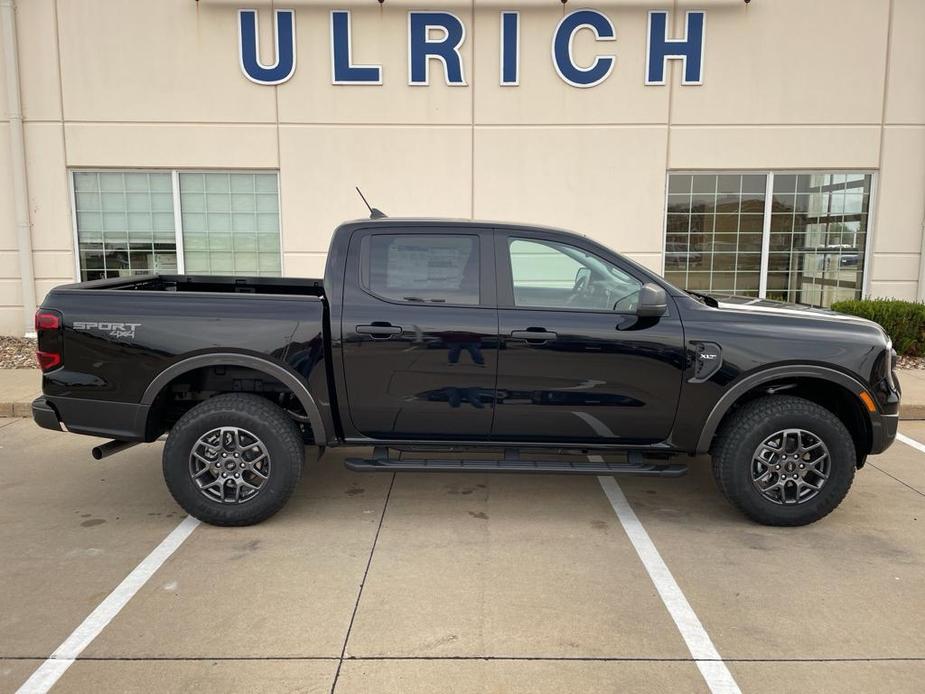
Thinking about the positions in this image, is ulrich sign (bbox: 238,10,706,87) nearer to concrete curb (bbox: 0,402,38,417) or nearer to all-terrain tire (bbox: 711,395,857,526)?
concrete curb (bbox: 0,402,38,417)

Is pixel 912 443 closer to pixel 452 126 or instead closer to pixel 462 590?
pixel 462 590

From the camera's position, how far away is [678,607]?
137 inches

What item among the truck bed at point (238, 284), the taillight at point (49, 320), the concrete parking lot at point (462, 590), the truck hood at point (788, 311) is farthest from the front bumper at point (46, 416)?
the truck hood at point (788, 311)

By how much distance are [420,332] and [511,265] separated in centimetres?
72

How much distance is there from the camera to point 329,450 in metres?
6.17

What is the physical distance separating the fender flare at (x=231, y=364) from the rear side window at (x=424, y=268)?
0.75m

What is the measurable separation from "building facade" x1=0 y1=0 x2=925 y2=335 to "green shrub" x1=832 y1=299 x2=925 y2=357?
107cm

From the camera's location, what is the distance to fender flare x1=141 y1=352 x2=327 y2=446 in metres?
4.27

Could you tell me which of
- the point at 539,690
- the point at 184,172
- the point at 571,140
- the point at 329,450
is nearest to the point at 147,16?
the point at 184,172

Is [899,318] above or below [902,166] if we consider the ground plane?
Result: below

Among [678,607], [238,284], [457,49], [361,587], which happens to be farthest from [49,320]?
[457,49]

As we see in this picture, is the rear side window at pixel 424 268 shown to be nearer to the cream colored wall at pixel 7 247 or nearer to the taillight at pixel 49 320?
the taillight at pixel 49 320

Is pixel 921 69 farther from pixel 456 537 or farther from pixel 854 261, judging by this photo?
pixel 456 537

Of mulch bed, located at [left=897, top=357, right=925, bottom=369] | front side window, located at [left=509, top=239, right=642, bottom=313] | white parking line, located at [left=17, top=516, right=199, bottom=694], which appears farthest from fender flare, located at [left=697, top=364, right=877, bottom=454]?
mulch bed, located at [left=897, top=357, right=925, bottom=369]
